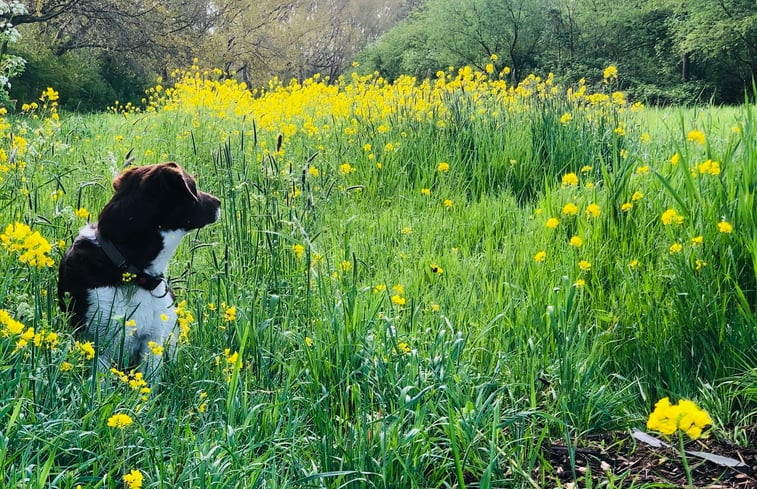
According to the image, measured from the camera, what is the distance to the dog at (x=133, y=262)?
2.68 m

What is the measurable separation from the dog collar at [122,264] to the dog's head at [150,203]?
0.04 metres

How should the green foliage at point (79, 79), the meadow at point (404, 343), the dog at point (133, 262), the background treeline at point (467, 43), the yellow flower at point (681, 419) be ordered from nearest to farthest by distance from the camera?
1. the yellow flower at point (681, 419)
2. the meadow at point (404, 343)
3. the dog at point (133, 262)
4. the green foliage at point (79, 79)
5. the background treeline at point (467, 43)

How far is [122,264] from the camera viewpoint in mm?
2734

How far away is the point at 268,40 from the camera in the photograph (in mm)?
35062

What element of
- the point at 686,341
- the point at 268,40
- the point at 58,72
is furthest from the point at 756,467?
the point at 268,40

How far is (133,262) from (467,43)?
2690cm

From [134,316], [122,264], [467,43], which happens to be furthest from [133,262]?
[467,43]

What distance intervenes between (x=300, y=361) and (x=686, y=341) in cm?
156

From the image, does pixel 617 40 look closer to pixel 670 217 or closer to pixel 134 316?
pixel 670 217

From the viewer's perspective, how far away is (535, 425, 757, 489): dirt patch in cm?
188

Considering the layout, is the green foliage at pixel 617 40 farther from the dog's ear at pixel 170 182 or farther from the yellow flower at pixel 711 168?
the dog's ear at pixel 170 182

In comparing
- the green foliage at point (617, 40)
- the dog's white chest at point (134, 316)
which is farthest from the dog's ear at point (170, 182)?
the green foliage at point (617, 40)

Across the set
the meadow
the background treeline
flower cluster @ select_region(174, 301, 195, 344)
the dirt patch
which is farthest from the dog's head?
the background treeline

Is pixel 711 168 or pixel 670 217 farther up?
pixel 711 168
